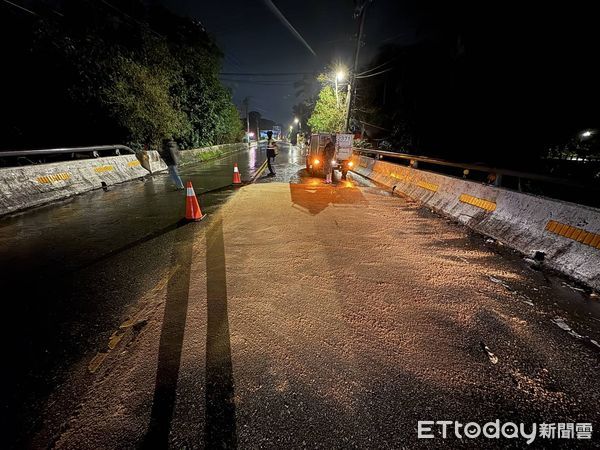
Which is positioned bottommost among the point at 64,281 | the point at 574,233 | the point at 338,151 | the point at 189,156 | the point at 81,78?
the point at 189,156

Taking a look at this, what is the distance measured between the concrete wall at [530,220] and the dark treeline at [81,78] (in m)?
15.5

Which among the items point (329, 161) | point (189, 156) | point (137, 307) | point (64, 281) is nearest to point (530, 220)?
point (137, 307)

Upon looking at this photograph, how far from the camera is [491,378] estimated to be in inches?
89.4

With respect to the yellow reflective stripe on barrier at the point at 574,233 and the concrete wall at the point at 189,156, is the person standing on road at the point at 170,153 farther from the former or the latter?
the yellow reflective stripe on barrier at the point at 574,233

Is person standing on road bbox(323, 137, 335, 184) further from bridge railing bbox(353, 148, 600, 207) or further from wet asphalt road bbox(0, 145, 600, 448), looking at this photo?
wet asphalt road bbox(0, 145, 600, 448)

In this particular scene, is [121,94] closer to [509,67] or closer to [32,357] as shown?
[32,357]

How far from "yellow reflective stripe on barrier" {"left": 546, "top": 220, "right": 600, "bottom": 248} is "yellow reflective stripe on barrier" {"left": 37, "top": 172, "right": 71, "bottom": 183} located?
11.9 m

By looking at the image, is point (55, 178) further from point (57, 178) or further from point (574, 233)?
point (574, 233)

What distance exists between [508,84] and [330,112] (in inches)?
912

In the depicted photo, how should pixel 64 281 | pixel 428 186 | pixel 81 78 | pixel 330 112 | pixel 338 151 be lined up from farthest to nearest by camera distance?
pixel 330 112 → pixel 81 78 → pixel 338 151 → pixel 428 186 → pixel 64 281

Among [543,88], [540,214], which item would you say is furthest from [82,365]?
[543,88]

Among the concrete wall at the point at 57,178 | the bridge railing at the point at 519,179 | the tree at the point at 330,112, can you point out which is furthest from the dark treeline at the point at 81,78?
the tree at the point at 330,112

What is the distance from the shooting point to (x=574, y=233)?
155 inches

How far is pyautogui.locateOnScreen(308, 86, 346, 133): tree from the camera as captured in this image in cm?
3453
